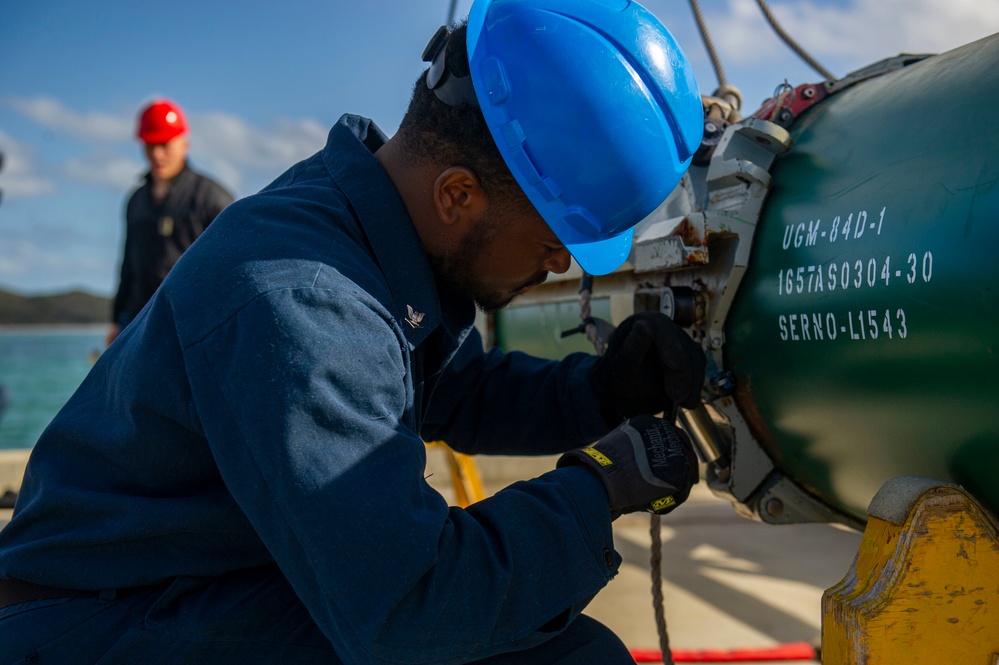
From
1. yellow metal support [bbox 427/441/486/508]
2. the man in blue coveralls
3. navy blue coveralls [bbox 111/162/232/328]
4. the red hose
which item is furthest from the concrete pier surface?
the man in blue coveralls

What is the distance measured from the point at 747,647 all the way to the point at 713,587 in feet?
1.63

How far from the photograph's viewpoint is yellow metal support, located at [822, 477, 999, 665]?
3.54 ft

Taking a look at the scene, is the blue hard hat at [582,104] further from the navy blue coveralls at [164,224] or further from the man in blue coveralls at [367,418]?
the navy blue coveralls at [164,224]

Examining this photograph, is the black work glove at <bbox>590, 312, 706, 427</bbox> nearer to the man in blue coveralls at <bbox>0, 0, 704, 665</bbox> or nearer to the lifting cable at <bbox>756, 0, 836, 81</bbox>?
the man in blue coveralls at <bbox>0, 0, 704, 665</bbox>

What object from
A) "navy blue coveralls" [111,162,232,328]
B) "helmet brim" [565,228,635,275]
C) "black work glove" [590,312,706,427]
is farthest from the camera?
"navy blue coveralls" [111,162,232,328]

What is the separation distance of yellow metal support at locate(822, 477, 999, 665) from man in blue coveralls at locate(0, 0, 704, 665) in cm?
30

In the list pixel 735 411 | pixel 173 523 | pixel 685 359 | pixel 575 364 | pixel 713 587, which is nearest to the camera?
pixel 173 523

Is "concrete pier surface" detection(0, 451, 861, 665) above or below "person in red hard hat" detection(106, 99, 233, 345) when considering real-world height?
below

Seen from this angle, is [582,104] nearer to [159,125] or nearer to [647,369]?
[647,369]

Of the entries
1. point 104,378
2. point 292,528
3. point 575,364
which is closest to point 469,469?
point 575,364

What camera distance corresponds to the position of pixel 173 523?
1.15 meters

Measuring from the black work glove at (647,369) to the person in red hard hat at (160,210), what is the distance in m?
2.62

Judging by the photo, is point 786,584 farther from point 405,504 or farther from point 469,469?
point 405,504

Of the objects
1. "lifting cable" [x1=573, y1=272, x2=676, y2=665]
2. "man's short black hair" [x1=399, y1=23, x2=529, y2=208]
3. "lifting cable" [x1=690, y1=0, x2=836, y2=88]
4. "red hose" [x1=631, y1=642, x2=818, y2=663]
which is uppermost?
"lifting cable" [x1=690, y1=0, x2=836, y2=88]
